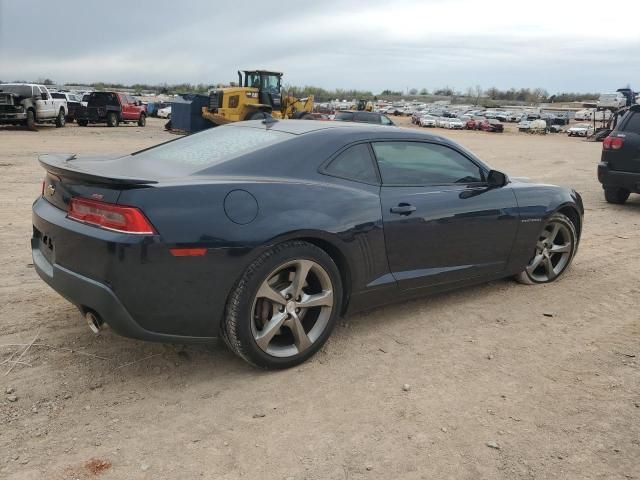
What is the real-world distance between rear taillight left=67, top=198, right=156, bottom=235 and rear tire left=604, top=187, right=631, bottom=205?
9064 mm

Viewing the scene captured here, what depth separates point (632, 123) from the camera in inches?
353

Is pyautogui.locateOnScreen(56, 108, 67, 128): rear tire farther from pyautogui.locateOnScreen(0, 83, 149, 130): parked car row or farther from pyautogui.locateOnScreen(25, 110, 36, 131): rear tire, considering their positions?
pyautogui.locateOnScreen(25, 110, 36, 131): rear tire

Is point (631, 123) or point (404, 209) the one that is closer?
point (404, 209)

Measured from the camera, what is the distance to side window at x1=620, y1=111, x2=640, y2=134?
889 cm

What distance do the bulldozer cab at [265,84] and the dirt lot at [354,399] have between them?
1981 cm

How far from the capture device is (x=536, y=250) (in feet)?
16.8

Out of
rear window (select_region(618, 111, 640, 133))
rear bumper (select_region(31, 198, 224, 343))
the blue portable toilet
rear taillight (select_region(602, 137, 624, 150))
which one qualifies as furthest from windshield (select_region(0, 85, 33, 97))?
rear bumper (select_region(31, 198, 224, 343))

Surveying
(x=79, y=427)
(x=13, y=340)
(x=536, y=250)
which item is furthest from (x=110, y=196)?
(x=536, y=250)

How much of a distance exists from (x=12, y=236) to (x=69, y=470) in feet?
14.6

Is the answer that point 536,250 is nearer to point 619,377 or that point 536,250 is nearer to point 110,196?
point 619,377

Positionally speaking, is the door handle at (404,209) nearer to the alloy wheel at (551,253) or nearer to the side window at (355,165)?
the side window at (355,165)

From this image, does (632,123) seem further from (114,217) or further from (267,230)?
(114,217)

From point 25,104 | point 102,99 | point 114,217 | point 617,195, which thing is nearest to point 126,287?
point 114,217

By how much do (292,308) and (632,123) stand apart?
788 centimetres
